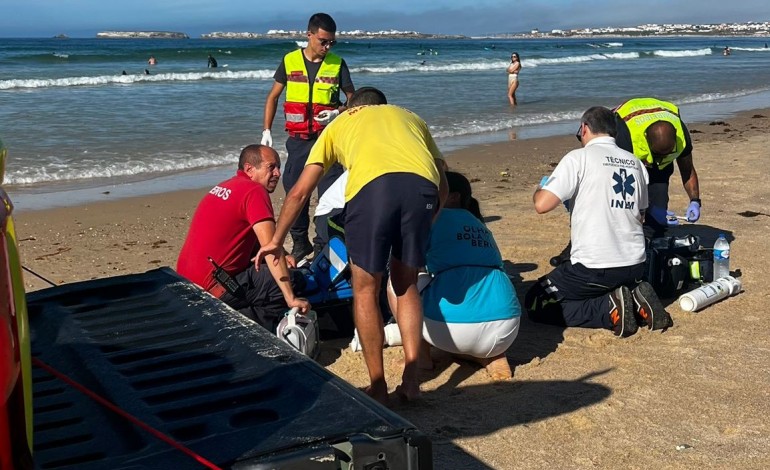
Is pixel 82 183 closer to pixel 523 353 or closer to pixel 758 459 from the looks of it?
pixel 523 353

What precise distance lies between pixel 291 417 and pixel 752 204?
7.76 metres

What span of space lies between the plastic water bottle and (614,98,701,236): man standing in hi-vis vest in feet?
1.81

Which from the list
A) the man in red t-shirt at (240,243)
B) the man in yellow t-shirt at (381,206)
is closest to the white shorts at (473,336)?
the man in yellow t-shirt at (381,206)

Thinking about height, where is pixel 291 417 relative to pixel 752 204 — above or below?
above

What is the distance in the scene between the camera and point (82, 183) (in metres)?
11.2

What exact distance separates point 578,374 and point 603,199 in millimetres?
1166

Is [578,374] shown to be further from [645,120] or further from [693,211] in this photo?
[693,211]

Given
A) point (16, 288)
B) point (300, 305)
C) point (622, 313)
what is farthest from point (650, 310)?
point (16, 288)

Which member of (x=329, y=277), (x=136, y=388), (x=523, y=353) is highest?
(x=136, y=388)

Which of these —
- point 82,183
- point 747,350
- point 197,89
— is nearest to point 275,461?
point 747,350

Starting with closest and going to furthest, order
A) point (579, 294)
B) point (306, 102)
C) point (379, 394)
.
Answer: point (379, 394)
point (579, 294)
point (306, 102)

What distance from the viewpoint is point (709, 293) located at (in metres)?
5.98

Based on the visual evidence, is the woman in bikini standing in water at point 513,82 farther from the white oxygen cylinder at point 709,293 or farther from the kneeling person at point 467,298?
the kneeling person at point 467,298

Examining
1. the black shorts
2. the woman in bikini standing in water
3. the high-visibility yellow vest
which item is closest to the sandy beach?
the black shorts
